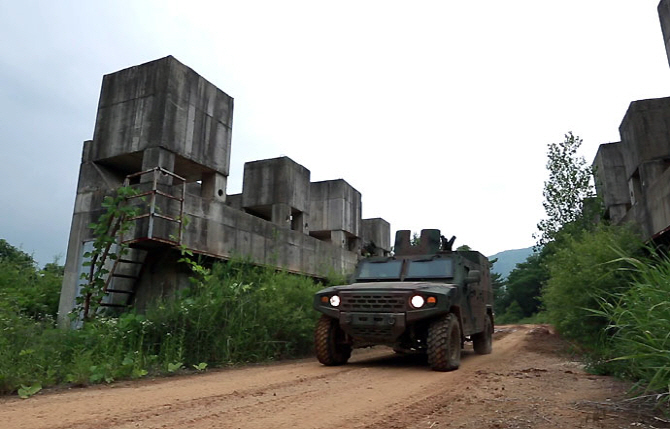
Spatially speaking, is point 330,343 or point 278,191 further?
point 278,191

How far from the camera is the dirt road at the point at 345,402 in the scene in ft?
11.8

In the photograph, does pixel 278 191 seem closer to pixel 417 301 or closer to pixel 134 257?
pixel 134 257

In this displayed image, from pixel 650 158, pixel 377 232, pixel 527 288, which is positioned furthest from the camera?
pixel 527 288

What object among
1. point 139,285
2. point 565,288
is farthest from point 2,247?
point 565,288

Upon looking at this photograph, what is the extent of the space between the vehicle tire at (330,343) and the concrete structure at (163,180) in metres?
3.32

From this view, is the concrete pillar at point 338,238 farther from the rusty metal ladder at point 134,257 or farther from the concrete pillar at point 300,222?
the rusty metal ladder at point 134,257

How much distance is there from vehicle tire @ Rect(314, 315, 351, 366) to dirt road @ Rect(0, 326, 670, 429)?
0.77 meters

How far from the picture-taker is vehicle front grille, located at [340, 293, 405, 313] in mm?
7073

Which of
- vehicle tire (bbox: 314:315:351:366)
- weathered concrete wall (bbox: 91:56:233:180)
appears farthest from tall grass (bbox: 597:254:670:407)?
weathered concrete wall (bbox: 91:56:233:180)

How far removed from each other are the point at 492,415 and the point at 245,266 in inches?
311

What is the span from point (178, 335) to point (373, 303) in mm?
3415

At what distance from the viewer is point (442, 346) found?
6840mm

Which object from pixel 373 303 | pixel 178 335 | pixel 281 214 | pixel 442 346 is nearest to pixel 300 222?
pixel 281 214

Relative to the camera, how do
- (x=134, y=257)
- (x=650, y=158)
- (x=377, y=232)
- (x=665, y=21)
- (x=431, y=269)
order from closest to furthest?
1. (x=431, y=269)
2. (x=665, y=21)
3. (x=134, y=257)
4. (x=650, y=158)
5. (x=377, y=232)
